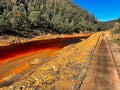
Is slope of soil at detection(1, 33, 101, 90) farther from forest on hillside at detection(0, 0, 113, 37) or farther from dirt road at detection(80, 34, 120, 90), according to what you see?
forest on hillside at detection(0, 0, 113, 37)

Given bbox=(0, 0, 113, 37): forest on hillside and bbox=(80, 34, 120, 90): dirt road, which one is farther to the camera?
bbox=(0, 0, 113, 37): forest on hillside

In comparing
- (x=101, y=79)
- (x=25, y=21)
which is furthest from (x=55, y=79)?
(x=25, y=21)

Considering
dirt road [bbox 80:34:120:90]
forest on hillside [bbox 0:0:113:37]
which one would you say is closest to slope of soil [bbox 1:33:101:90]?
dirt road [bbox 80:34:120:90]

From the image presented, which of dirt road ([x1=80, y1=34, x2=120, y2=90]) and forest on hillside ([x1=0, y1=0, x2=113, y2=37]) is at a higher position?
forest on hillside ([x1=0, y1=0, x2=113, y2=37])

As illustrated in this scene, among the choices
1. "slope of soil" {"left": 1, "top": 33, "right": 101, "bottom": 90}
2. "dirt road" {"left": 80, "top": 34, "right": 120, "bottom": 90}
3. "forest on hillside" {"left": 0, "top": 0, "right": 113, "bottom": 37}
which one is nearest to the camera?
"slope of soil" {"left": 1, "top": 33, "right": 101, "bottom": 90}

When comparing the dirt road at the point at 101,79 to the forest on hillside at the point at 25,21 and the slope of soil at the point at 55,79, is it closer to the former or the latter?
the slope of soil at the point at 55,79

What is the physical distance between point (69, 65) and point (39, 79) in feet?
18.3

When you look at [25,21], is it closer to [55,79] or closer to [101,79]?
[55,79]

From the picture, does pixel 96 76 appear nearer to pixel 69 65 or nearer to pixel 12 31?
pixel 69 65

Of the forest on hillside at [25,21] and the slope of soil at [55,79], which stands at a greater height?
the forest on hillside at [25,21]

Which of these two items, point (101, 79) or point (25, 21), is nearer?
point (101, 79)

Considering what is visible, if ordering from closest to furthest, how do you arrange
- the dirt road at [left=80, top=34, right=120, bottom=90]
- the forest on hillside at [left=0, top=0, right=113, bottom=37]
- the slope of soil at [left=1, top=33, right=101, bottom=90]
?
the slope of soil at [left=1, top=33, right=101, bottom=90], the dirt road at [left=80, top=34, right=120, bottom=90], the forest on hillside at [left=0, top=0, right=113, bottom=37]

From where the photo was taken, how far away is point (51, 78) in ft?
51.0

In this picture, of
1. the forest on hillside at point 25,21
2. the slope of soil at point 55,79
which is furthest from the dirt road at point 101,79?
the forest on hillside at point 25,21
